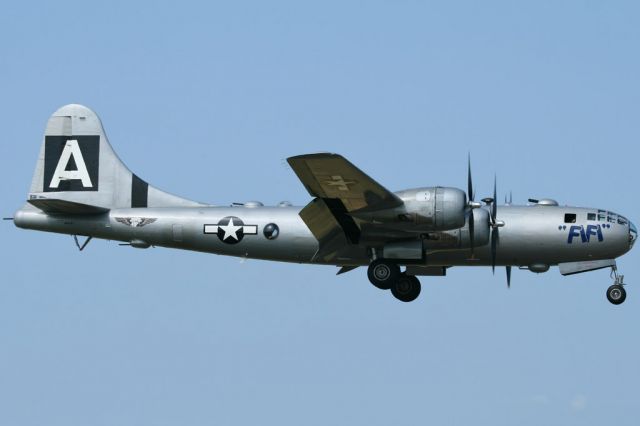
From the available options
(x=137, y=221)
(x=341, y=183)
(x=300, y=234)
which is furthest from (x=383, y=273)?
(x=137, y=221)

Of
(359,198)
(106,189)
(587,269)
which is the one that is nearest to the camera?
Result: (359,198)

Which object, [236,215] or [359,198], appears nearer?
[359,198]

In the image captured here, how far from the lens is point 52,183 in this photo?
43.8 metres

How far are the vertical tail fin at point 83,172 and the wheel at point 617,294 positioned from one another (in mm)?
15061

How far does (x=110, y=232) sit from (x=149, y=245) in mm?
1416

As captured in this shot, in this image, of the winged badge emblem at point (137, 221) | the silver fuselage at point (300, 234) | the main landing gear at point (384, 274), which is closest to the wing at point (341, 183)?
the main landing gear at point (384, 274)

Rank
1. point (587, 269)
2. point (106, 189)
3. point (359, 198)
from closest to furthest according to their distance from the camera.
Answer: point (359, 198)
point (587, 269)
point (106, 189)

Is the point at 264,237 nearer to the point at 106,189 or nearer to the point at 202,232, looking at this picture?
the point at 202,232

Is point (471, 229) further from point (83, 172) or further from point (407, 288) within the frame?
point (83, 172)

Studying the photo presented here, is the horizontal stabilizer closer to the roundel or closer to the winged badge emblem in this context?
the winged badge emblem

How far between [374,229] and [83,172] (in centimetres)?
1167

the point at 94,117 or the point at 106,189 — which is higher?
the point at 94,117

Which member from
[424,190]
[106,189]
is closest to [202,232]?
[106,189]

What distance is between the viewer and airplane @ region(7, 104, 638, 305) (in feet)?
123
